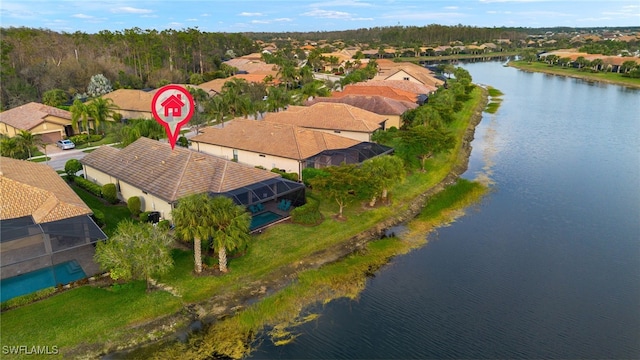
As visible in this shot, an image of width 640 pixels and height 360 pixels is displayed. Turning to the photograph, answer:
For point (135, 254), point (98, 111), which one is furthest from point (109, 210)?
point (98, 111)

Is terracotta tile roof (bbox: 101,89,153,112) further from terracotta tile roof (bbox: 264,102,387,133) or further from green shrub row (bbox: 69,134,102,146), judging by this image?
terracotta tile roof (bbox: 264,102,387,133)

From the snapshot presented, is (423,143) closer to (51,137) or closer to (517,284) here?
(517,284)

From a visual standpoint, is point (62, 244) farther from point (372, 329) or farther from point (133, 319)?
point (372, 329)

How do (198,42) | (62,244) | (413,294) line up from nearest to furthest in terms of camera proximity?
(413,294) → (62,244) → (198,42)

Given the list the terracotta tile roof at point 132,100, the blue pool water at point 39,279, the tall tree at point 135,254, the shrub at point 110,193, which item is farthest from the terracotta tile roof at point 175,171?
the terracotta tile roof at point 132,100

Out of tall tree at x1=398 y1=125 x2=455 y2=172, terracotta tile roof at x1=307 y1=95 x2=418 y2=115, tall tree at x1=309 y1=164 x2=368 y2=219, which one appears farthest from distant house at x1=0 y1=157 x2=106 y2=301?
terracotta tile roof at x1=307 y1=95 x2=418 y2=115

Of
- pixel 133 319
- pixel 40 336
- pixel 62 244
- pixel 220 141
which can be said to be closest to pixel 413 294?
pixel 133 319
